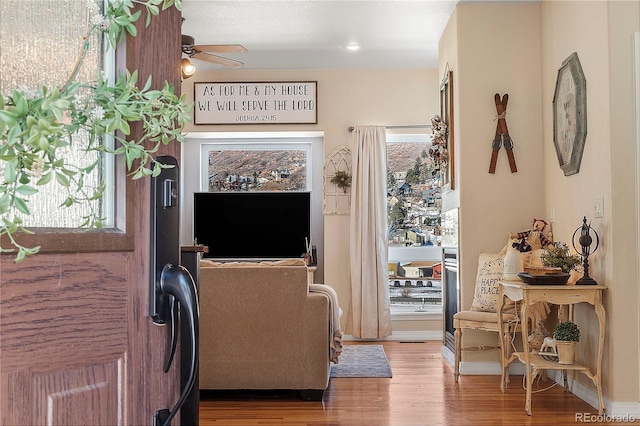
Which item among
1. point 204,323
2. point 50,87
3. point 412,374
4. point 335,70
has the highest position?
point 335,70

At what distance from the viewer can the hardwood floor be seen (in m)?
4.03

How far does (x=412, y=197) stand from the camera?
7.92 metres

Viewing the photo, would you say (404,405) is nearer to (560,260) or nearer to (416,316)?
(560,260)

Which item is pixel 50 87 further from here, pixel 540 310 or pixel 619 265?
pixel 540 310

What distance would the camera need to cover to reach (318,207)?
799 centimetres

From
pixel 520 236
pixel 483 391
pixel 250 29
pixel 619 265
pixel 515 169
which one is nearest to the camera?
pixel 619 265

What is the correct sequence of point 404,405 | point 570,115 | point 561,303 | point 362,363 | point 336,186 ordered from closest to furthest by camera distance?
point 561,303 → point 404,405 → point 570,115 → point 362,363 → point 336,186

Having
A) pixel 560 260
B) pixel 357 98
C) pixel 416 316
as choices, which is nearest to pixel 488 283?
pixel 560 260

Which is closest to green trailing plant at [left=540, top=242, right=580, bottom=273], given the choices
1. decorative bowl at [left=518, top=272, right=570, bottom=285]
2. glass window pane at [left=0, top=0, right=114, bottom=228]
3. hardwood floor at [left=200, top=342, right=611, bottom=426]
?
decorative bowl at [left=518, top=272, right=570, bottom=285]

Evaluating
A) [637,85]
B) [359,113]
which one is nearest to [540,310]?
[637,85]

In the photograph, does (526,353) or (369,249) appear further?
(369,249)

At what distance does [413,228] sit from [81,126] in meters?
7.18

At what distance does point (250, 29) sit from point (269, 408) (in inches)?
140

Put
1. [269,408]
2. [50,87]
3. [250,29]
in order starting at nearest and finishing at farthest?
[50,87]
[269,408]
[250,29]
